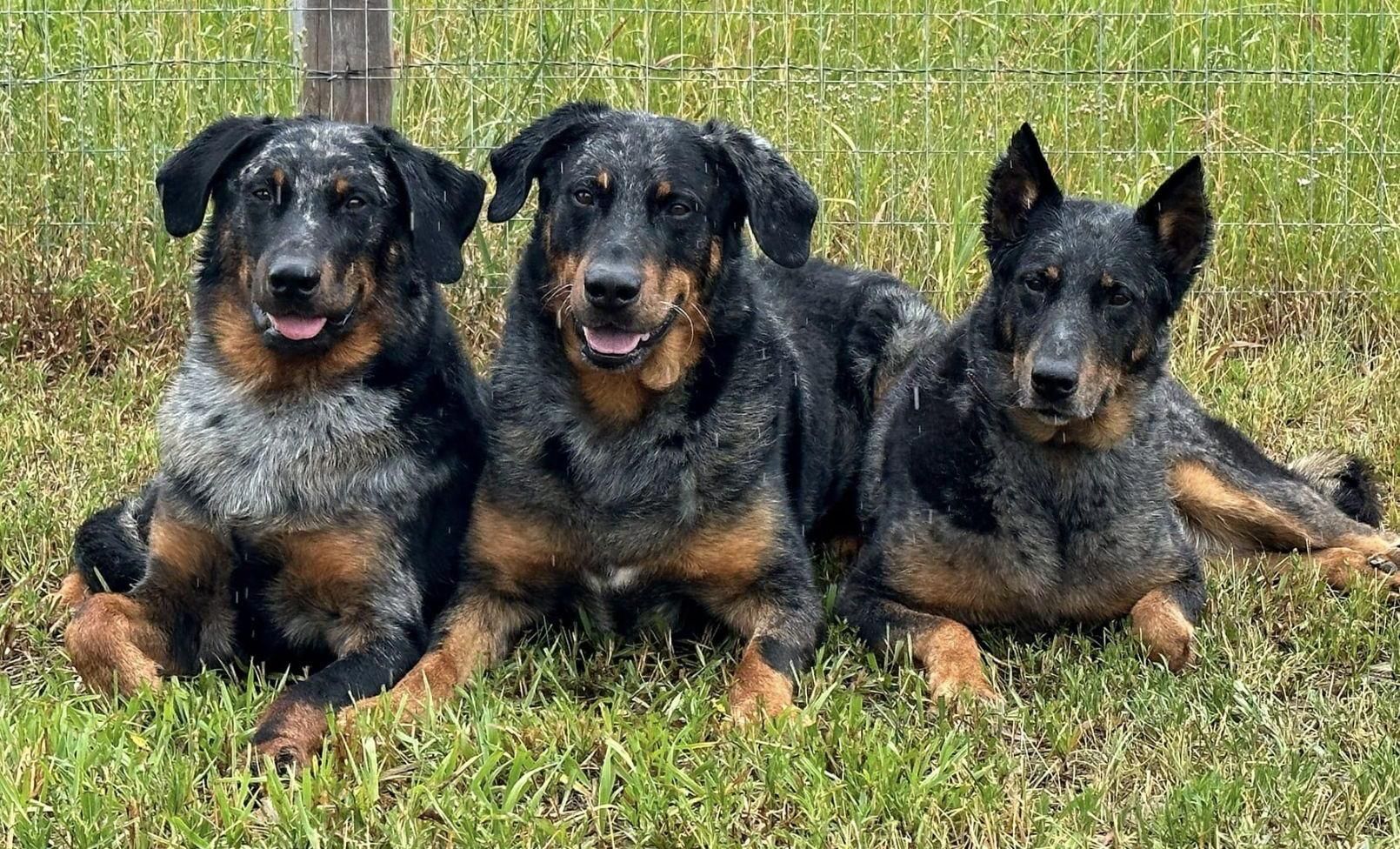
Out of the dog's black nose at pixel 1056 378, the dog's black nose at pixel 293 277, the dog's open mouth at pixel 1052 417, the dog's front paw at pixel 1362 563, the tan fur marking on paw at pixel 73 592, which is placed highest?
the dog's black nose at pixel 293 277

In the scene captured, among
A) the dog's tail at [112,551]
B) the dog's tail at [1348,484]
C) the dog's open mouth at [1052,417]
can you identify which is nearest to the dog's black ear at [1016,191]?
the dog's open mouth at [1052,417]

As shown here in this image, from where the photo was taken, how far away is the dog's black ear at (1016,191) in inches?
191

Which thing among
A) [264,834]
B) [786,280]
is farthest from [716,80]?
[264,834]

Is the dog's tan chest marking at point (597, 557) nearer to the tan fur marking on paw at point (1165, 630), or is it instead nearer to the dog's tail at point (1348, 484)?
the tan fur marking on paw at point (1165, 630)

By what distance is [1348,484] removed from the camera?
5836mm

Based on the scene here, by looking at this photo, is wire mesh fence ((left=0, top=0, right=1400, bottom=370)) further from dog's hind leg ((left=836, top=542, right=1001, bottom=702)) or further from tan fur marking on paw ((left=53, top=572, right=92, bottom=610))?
dog's hind leg ((left=836, top=542, right=1001, bottom=702))

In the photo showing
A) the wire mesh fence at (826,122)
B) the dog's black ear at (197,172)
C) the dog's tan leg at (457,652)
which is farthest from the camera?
the wire mesh fence at (826,122)

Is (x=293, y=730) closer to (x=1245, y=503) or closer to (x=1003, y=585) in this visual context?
(x=1003, y=585)

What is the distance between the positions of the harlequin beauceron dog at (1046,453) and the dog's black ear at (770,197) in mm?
594

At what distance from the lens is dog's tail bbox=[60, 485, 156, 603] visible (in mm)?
4922

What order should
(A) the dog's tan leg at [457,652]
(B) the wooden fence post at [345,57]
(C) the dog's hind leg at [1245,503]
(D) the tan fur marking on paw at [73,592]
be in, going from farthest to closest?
(B) the wooden fence post at [345,57], (C) the dog's hind leg at [1245,503], (D) the tan fur marking on paw at [73,592], (A) the dog's tan leg at [457,652]

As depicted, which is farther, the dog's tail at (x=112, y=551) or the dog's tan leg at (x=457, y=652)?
the dog's tail at (x=112, y=551)

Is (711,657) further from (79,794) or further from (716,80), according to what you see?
(716,80)

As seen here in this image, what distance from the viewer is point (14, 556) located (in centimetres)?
524
